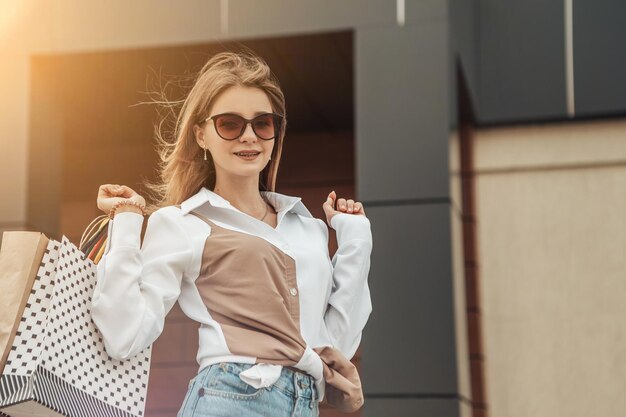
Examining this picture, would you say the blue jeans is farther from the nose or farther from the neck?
the nose

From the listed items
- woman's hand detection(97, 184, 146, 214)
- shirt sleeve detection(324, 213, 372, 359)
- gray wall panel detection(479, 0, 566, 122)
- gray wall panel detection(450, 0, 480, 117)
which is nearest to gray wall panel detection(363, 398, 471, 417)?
gray wall panel detection(450, 0, 480, 117)

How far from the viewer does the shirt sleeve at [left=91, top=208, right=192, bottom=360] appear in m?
2.42

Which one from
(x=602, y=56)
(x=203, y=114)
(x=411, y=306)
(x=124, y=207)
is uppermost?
(x=602, y=56)

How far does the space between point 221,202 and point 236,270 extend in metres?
0.20

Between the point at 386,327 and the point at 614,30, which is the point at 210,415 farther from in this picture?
the point at 614,30

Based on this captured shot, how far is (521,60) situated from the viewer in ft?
26.7

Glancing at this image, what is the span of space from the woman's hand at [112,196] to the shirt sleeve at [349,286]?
0.52 m

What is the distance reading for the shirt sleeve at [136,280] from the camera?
2422 millimetres

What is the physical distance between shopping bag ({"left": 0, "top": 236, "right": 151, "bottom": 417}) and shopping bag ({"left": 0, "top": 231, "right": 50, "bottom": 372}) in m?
0.02

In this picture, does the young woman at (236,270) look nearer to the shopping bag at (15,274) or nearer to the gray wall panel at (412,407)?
the shopping bag at (15,274)

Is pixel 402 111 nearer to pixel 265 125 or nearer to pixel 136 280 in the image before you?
pixel 265 125

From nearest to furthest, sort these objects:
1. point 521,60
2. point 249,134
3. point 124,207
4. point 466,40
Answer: point 124,207
point 249,134
point 466,40
point 521,60

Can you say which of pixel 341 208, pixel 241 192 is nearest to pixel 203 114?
pixel 241 192

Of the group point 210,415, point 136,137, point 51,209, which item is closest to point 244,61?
point 210,415
